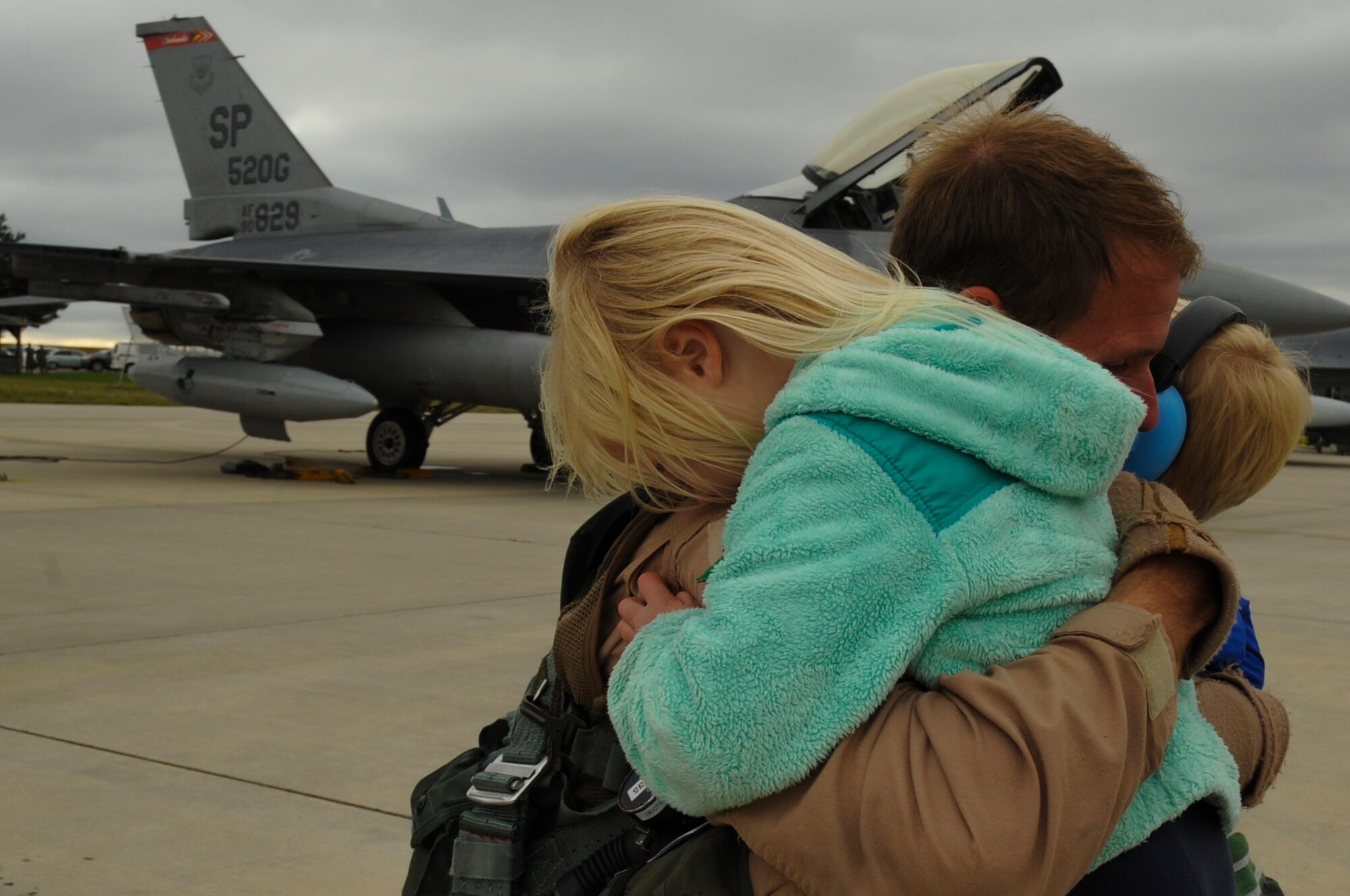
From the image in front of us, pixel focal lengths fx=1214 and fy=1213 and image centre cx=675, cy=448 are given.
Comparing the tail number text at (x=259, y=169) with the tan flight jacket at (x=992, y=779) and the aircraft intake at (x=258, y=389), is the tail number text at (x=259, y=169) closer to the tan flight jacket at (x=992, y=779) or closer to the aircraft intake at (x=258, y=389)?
the aircraft intake at (x=258, y=389)

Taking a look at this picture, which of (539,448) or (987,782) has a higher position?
(987,782)

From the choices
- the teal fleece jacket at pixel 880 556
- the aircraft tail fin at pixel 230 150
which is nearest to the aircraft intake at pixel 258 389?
the aircraft tail fin at pixel 230 150

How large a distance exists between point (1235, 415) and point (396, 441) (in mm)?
12468

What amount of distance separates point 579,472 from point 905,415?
0.41 meters

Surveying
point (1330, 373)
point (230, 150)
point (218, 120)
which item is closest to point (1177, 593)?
point (230, 150)

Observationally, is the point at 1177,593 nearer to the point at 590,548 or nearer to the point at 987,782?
the point at 987,782

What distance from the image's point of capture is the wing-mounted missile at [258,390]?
38.7ft

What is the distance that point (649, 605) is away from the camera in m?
1.09

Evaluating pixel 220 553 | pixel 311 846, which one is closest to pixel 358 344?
pixel 220 553

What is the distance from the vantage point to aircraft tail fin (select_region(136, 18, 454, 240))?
47.9ft

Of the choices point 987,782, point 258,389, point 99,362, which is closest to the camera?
point 987,782

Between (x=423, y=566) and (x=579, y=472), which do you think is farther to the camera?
(x=423, y=566)

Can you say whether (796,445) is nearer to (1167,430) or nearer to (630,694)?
(630,694)

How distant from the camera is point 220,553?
283 inches
